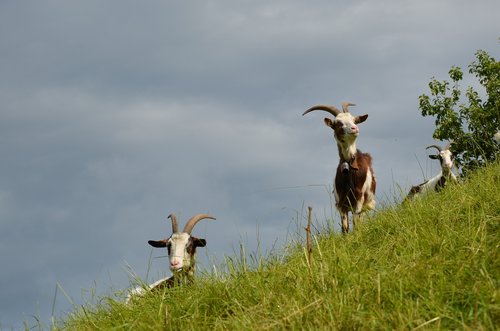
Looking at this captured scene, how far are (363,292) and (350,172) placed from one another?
A: 671cm

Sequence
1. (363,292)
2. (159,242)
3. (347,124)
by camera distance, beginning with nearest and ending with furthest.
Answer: (363,292) < (347,124) < (159,242)

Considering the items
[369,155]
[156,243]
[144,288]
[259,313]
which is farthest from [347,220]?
[259,313]

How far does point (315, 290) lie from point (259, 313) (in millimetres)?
508

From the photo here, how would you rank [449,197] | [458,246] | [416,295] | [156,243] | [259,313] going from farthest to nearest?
[156,243], [449,197], [458,246], [259,313], [416,295]

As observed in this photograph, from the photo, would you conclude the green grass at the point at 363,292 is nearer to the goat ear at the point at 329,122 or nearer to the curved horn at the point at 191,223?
the goat ear at the point at 329,122

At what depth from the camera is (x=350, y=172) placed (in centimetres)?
1213

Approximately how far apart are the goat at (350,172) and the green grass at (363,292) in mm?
3856

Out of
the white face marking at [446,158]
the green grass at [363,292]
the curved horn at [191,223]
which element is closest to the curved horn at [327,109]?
the curved horn at [191,223]

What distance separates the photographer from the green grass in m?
5.01

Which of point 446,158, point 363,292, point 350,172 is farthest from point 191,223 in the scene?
point 446,158

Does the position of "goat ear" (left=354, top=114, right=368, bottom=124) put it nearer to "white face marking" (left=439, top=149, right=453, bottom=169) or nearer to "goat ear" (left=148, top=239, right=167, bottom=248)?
"goat ear" (left=148, top=239, right=167, bottom=248)

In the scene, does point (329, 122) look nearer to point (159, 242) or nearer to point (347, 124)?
point (347, 124)

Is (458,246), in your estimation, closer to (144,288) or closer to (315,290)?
(315,290)

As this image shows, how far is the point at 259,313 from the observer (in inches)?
227
